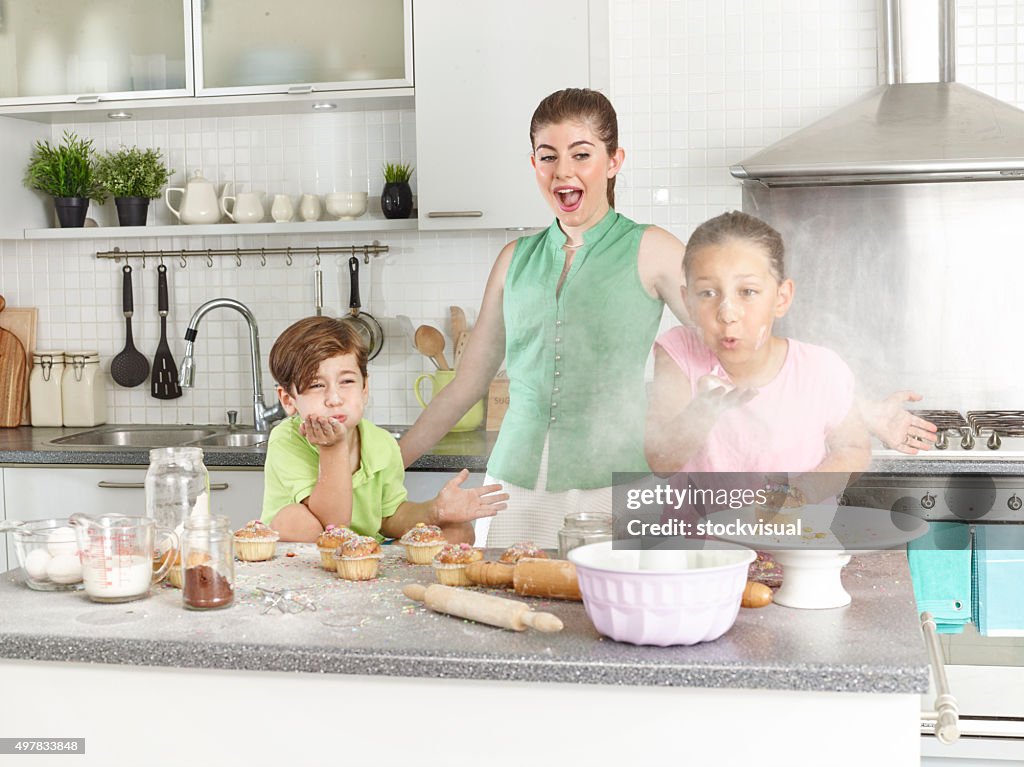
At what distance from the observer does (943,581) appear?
1.61 meters

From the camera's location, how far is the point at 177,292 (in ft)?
9.34

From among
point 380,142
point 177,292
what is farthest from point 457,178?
point 177,292

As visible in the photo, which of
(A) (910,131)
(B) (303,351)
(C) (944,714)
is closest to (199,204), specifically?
(B) (303,351)

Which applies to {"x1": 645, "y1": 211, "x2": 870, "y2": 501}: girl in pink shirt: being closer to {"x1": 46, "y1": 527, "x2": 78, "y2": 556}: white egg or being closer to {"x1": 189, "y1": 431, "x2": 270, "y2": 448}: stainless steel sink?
{"x1": 46, "y1": 527, "x2": 78, "y2": 556}: white egg

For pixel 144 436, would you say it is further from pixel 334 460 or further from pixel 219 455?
pixel 334 460

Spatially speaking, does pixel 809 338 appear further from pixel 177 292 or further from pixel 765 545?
pixel 177 292

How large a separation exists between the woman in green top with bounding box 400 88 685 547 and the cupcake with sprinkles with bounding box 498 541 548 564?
0.09m

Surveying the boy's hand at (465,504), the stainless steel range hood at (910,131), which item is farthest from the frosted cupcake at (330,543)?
the stainless steel range hood at (910,131)

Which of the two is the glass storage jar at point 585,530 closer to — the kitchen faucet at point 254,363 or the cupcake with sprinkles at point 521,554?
the cupcake with sprinkles at point 521,554

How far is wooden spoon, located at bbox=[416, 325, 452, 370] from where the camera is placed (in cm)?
266

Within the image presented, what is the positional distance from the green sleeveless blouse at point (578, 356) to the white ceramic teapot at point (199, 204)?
1.49 meters

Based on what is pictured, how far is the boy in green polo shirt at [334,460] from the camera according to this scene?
4.91 ft

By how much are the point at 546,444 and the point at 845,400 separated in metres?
0.43

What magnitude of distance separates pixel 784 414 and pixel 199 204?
1981mm
